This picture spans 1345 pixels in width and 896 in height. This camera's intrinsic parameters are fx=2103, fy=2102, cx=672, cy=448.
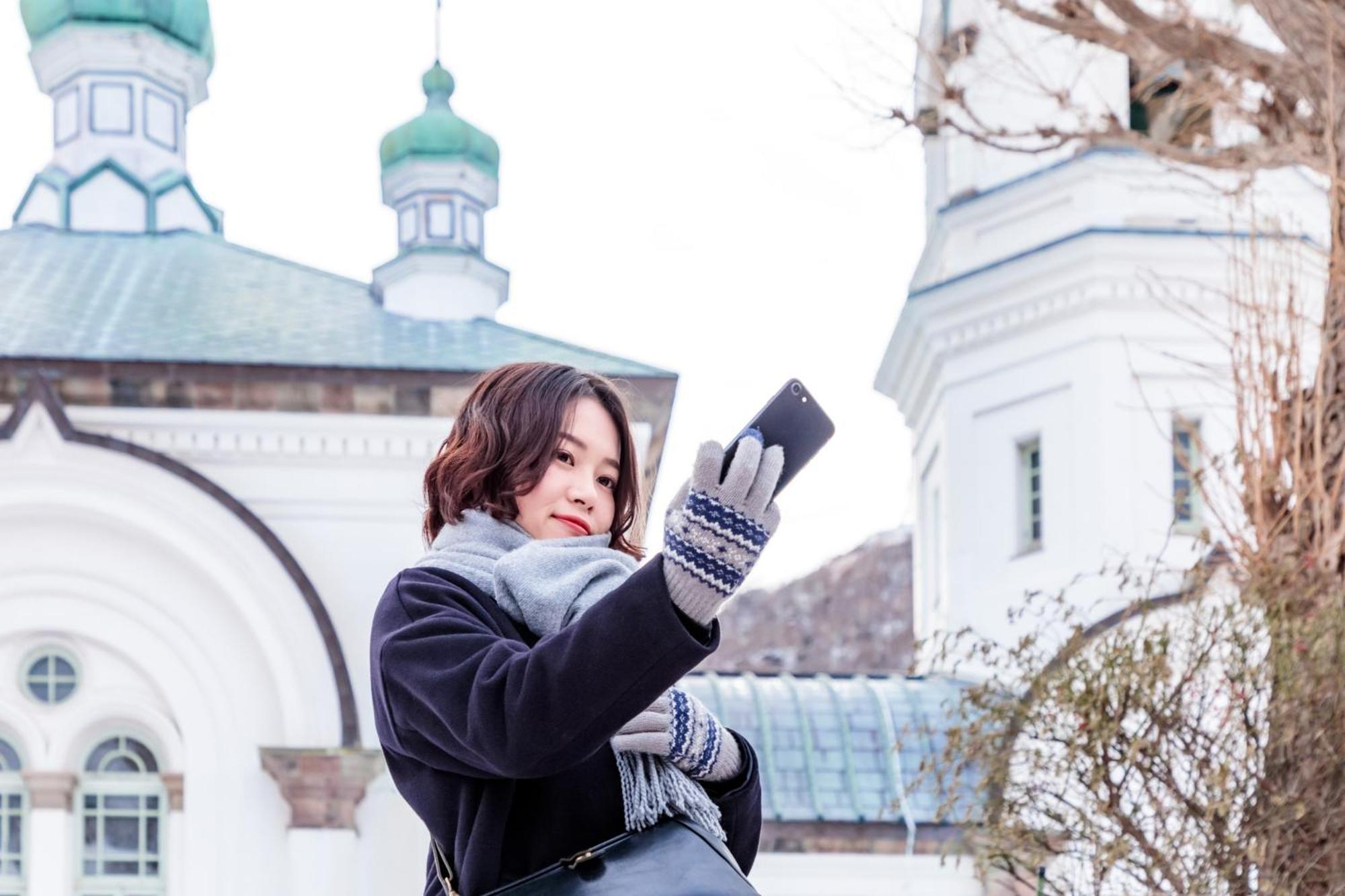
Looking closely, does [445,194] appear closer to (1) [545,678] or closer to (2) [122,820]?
(2) [122,820]

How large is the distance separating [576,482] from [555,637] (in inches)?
16.7

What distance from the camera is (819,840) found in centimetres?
1534

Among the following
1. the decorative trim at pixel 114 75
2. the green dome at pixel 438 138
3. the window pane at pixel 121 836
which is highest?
the decorative trim at pixel 114 75

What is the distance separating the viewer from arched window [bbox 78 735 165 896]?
14.0 meters

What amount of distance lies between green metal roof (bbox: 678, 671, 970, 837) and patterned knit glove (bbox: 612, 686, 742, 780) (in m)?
12.6

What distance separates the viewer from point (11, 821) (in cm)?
1425

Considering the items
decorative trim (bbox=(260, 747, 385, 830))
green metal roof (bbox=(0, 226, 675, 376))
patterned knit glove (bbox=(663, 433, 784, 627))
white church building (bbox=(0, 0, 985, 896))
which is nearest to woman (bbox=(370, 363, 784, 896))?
patterned knit glove (bbox=(663, 433, 784, 627))

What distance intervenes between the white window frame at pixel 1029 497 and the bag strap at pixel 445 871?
599 inches

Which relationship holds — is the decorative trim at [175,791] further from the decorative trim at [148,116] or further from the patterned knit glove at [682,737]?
the patterned knit glove at [682,737]

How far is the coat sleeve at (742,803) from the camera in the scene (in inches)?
105

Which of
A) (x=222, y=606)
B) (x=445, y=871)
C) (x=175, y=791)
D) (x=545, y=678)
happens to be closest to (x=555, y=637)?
(x=545, y=678)

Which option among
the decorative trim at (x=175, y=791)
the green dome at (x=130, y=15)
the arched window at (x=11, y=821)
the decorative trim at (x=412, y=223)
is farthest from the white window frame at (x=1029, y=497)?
the green dome at (x=130, y=15)

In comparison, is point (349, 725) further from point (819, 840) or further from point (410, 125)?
point (410, 125)

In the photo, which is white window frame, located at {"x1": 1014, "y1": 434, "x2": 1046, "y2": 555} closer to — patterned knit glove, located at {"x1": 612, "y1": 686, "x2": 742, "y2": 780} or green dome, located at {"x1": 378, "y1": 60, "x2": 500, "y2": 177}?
green dome, located at {"x1": 378, "y1": 60, "x2": 500, "y2": 177}
